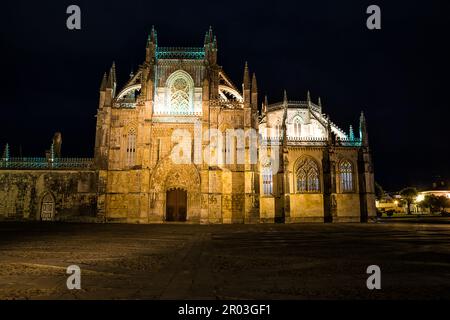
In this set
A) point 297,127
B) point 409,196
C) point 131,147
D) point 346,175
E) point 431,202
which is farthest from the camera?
point 409,196

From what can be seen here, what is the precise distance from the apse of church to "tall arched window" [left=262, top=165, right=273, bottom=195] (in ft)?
0.38

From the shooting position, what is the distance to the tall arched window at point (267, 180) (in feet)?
122

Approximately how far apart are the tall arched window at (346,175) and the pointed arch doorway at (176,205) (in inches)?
734

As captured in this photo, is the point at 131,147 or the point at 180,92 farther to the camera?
the point at 180,92

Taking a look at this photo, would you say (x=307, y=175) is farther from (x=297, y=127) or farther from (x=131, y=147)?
(x=131, y=147)

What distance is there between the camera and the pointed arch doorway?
3262cm

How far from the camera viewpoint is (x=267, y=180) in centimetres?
3750

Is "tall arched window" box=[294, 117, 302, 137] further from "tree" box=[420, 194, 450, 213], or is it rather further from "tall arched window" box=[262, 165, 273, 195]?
"tree" box=[420, 194, 450, 213]

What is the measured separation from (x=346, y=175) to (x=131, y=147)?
81.1ft

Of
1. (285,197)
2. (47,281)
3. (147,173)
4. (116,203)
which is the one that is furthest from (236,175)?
(47,281)

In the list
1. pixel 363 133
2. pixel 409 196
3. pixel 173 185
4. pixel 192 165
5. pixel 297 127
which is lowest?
pixel 409 196

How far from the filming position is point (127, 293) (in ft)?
16.0

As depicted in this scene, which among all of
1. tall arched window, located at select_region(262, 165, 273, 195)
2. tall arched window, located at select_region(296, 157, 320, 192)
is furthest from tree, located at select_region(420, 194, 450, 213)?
tall arched window, located at select_region(262, 165, 273, 195)

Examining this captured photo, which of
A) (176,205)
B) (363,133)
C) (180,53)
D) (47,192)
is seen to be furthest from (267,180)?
(47,192)
